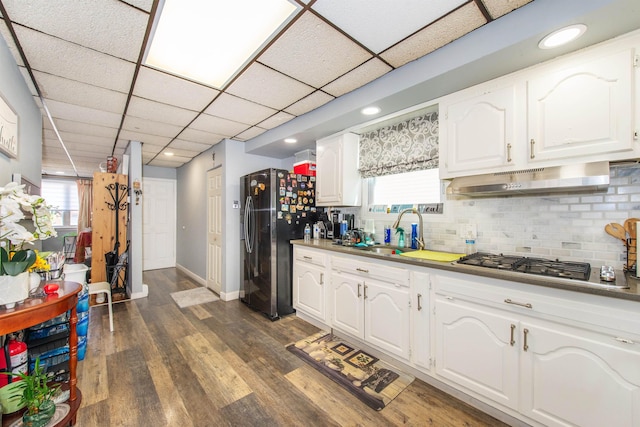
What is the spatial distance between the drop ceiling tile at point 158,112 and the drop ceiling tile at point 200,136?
12.8 inches

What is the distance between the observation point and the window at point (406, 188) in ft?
8.07

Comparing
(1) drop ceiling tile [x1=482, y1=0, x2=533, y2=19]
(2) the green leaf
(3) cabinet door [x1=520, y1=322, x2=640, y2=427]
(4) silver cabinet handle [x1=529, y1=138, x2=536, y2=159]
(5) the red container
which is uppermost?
(1) drop ceiling tile [x1=482, y1=0, x2=533, y2=19]

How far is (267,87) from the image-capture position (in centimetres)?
227

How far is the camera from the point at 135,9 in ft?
4.58

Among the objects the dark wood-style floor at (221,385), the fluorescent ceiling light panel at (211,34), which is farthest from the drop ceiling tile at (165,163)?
the fluorescent ceiling light panel at (211,34)

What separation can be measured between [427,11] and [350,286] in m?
2.10

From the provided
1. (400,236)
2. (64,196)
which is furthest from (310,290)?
(64,196)

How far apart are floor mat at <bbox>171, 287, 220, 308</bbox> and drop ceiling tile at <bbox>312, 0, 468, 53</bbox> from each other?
3.73 m

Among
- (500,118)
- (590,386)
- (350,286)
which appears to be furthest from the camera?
(350,286)

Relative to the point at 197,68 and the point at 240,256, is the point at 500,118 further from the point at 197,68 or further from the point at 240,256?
the point at 240,256

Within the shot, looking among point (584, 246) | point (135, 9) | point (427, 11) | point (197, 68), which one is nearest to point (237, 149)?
point (197, 68)

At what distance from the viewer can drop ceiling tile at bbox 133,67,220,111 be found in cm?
208

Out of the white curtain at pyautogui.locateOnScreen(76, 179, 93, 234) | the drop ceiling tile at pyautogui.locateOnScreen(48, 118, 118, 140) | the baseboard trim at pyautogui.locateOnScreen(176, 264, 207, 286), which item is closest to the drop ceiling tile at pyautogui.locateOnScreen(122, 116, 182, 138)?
the drop ceiling tile at pyautogui.locateOnScreen(48, 118, 118, 140)

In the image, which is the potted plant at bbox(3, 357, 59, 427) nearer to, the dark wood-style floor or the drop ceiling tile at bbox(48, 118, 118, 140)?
the dark wood-style floor
